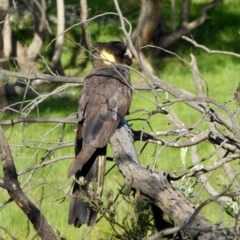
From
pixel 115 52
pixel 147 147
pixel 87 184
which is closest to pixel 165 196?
pixel 87 184

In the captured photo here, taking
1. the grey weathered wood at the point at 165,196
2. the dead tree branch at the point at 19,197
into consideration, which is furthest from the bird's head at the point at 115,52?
the dead tree branch at the point at 19,197

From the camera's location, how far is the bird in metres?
5.87

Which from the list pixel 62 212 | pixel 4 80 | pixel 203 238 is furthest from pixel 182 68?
pixel 203 238

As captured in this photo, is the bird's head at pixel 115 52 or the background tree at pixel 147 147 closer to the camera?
the background tree at pixel 147 147

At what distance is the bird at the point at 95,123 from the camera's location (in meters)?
5.87

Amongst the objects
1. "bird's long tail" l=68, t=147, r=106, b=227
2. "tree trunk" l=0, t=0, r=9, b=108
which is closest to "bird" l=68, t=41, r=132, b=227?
"bird's long tail" l=68, t=147, r=106, b=227

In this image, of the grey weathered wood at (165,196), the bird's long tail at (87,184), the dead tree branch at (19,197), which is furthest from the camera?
the bird's long tail at (87,184)

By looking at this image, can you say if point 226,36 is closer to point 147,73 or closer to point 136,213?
point 147,73

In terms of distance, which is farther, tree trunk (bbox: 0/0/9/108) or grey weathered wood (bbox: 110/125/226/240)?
tree trunk (bbox: 0/0/9/108)

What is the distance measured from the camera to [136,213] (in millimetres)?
4336

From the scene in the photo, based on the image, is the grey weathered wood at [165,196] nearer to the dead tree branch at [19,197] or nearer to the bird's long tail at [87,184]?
the bird's long tail at [87,184]

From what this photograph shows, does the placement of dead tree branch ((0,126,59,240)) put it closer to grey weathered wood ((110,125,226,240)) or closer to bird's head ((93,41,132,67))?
grey weathered wood ((110,125,226,240))

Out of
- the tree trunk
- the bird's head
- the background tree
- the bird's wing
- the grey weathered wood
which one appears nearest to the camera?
the grey weathered wood

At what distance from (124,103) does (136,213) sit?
8.13 feet
